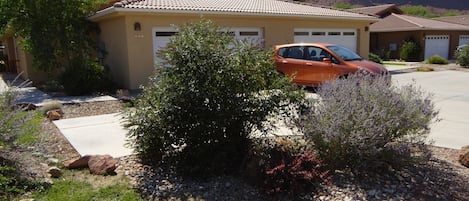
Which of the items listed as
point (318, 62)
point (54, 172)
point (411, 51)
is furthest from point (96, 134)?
point (411, 51)

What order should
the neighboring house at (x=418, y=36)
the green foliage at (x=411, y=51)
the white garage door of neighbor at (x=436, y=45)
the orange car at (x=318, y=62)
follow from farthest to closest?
1. the white garage door of neighbor at (x=436, y=45)
2. the neighboring house at (x=418, y=36)
3. the green foliage at (x=411, y=51)
4. the orange car at (x=318, y=62)

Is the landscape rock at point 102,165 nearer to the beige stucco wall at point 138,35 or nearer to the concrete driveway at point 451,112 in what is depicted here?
the concrete driveway at point 451,112

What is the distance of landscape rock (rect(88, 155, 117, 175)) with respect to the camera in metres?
5.22

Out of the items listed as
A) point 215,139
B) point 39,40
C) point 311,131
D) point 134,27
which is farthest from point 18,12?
point 311,131

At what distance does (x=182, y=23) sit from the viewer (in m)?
13.7

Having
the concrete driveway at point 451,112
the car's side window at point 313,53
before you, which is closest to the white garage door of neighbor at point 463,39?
the concrete driveway at point 451,112

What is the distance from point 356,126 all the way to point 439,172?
4.57ft

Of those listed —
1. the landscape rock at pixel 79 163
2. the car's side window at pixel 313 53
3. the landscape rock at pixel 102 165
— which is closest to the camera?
the landscape rock at pixel 102 165

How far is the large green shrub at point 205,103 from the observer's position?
5.09 metres

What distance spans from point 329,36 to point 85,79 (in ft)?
35.5

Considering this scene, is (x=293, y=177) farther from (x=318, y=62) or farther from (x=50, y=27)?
(x=50, y=27)

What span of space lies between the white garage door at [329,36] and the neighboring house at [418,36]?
468 inches

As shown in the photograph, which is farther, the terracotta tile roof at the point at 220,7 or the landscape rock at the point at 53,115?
the terracotta tile roof at the point at 220,7

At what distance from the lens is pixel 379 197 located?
436 cm
